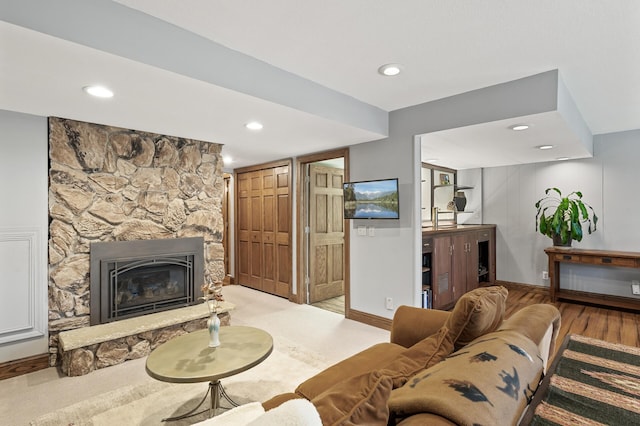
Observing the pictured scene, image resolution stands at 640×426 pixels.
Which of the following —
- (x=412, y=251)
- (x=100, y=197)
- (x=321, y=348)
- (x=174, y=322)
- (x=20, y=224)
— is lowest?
(x=321, y=348)

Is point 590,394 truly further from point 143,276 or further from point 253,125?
point 143,276

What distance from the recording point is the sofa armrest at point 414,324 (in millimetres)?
2045

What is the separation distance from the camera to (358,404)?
2.87 ft

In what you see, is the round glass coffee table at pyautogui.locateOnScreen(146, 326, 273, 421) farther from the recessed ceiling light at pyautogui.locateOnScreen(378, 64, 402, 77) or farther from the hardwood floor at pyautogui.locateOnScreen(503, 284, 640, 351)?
the hardwood floor at pyautogui.locateOnScreen(503, 284, 640, 351)

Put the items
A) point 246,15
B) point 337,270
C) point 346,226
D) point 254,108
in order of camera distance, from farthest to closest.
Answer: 1. point 337,270
2. point 346,226
3. point 254,108
4. point 246,15

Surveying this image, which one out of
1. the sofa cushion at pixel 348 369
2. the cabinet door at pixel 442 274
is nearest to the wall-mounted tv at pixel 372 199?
the cabinet door at pixel 442 274

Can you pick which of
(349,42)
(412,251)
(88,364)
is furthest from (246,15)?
(88,364)

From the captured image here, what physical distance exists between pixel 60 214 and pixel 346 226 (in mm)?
2859

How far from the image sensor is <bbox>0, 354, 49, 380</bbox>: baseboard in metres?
2.63

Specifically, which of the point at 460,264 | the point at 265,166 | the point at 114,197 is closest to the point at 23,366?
the point at 114,197

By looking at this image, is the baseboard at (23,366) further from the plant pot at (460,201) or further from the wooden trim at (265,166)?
the plant pot at (460,201)

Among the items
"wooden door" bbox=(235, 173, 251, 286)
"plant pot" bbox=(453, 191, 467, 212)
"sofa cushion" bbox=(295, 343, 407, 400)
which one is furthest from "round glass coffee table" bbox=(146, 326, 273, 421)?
"plant pot" bbox=(453, 191, 467, 212)

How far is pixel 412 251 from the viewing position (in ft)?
11.4

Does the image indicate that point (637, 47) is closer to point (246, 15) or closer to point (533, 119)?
point (533, 119)
